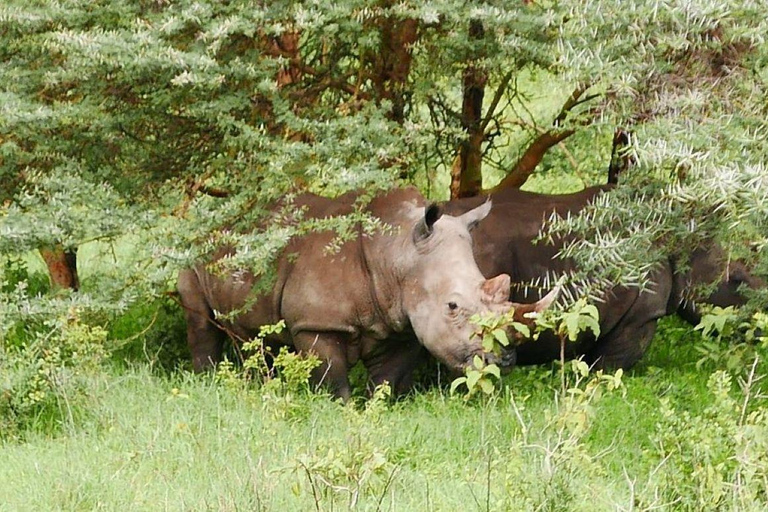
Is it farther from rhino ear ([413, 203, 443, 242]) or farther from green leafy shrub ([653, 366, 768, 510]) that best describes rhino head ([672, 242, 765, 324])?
green leafy shrub ([653, 366, 768, 510])

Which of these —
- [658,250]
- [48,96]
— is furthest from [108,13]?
[658,250]

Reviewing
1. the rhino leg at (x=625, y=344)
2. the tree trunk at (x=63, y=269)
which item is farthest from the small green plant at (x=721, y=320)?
the tree trunk at (x=63, y=269)

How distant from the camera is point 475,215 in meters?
8.14

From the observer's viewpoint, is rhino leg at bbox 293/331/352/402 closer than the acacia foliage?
No

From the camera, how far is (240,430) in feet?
22.4

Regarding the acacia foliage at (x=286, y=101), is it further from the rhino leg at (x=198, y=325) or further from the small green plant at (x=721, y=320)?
the rhino leg at (x=198, y=325)

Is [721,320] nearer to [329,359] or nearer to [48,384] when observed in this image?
[329,359]

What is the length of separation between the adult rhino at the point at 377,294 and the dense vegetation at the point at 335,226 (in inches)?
10.6

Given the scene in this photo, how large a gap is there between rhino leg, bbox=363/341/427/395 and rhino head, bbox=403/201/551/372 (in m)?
0.54

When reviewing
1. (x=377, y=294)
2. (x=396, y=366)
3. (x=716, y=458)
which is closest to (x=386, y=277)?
(x=377, y=294)

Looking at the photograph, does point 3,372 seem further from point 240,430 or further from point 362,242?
point 362,242

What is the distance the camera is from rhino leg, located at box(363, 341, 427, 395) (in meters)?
8.48

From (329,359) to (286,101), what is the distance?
150cm

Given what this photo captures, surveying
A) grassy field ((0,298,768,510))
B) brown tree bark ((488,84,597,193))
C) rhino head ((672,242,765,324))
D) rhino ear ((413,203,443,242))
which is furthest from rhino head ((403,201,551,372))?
rhino head ((672,242,765,324))
